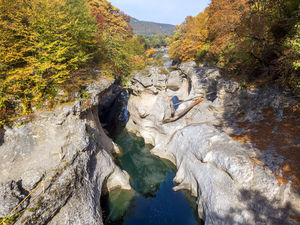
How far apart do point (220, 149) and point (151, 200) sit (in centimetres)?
741

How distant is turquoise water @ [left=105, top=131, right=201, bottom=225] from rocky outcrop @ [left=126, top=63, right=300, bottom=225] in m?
1.00

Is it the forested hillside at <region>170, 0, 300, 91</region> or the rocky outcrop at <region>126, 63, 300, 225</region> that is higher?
the forested hillside at <region>170, 0, 300, 91</region>

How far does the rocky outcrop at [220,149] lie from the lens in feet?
24.5

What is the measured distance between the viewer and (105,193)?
12484 mm

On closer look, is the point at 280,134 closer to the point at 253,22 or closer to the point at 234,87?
the point at 234,87

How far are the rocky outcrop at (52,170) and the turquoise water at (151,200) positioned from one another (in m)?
2.72

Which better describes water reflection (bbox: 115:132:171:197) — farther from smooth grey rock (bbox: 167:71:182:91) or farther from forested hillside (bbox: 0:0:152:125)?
smooth grey rock (bbox: 167:71:182:91)

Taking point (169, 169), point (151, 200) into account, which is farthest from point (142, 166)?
point (151, 200)

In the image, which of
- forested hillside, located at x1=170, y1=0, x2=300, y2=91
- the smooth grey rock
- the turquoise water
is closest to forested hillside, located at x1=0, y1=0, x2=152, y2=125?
the turquoise water

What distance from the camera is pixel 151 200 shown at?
42.6 feet

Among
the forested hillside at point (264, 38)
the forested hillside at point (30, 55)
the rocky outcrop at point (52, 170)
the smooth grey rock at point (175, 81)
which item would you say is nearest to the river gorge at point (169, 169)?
the rocky outcrop at point (52, 170)

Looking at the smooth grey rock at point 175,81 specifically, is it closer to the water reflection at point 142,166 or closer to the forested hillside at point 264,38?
the forested hillside at point 264,38

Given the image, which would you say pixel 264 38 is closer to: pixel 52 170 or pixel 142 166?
pixel 142 166

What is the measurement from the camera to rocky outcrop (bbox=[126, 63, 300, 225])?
7465 mm
